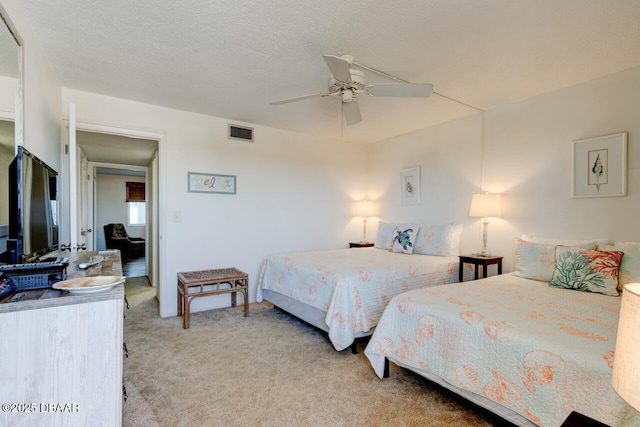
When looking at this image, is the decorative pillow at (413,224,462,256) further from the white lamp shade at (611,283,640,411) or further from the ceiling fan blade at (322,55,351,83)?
the white lamp shade at (611,283,640,411)

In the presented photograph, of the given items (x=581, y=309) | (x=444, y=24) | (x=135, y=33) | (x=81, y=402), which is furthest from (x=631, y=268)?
(x=135, y=33)

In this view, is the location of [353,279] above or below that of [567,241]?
below

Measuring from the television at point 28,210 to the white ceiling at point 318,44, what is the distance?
3.27 feet

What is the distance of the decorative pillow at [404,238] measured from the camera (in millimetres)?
3891

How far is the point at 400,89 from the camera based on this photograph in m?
2.25

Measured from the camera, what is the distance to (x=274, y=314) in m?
3.63

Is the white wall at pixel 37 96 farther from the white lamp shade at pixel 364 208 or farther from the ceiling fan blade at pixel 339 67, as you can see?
the white lamp shade at pixel 364 208

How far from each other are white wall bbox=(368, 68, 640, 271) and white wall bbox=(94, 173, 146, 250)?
767 centimetres

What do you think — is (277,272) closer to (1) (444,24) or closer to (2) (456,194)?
(2) (456,194)

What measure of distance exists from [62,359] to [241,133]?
3301 millimetres

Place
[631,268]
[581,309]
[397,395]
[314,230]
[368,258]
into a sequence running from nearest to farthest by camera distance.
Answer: [581,309] → [397,395] → [631,268] → [368,258] → [314,230]

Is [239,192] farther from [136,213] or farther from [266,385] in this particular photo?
[136,213]

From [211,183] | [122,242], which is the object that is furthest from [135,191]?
[211,183]

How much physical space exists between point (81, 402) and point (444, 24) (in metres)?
2.62
